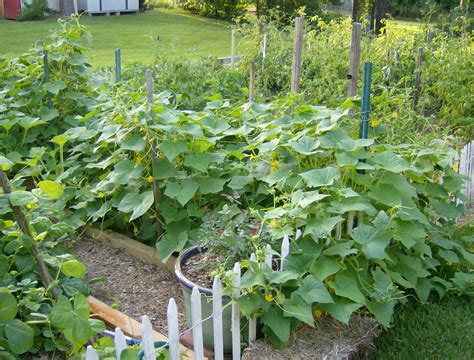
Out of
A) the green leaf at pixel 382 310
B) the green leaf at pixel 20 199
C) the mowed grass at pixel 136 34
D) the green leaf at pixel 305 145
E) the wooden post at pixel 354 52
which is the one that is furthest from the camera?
the mowed grass at pixel 136 34

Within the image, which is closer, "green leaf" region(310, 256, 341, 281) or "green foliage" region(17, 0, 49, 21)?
"green leaf" region(310, 256, 341, 281)

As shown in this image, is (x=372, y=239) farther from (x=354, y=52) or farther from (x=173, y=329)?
(x=354, y=52)

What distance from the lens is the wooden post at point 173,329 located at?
8.55 feet

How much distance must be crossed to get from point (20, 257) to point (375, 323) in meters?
1.94

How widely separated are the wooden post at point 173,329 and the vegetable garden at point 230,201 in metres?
0.24

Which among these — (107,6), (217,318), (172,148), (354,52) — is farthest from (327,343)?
(107,6)

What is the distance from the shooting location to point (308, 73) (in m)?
8.20

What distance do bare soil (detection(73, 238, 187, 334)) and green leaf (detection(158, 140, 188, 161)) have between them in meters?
0.83

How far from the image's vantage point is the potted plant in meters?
3.15

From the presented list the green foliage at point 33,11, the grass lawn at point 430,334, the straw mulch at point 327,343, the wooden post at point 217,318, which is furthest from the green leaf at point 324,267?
the green foliage at point 33,11

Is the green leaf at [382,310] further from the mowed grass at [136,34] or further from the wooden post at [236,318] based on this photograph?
the mowed grass at [136,34]

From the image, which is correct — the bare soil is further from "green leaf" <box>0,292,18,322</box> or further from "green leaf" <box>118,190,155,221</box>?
"green leaf" <box>0,292,18,322</box>

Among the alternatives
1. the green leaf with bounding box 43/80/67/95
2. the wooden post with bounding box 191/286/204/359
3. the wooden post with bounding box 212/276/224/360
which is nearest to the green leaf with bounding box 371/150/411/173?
the wooden post with bounding box 212/276/224/360

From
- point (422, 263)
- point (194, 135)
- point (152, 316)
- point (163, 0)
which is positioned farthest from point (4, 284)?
point (163, 0)
